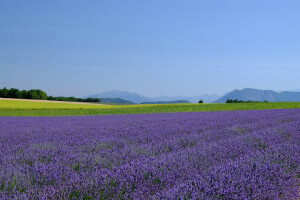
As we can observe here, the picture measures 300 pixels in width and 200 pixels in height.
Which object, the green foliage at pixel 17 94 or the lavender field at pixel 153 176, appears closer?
the lavender field at pixel 153 176

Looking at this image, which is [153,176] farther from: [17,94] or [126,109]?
[17,94]

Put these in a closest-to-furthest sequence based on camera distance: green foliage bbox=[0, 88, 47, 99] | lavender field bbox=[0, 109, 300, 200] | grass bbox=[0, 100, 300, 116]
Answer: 1. lavender field bbox=[0, 109, 300, 200]
2. grass bbox=[0, 100, 300, 116]
3. green foliage bbox=[0, 88, 47, 99]

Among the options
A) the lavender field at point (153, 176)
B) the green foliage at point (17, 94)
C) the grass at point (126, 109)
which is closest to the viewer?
the lavender field at point (153, 176)

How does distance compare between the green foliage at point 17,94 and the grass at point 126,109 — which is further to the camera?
the green foliage at point 17,94

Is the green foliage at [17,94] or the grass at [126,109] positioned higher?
the green foliage at [17,94]

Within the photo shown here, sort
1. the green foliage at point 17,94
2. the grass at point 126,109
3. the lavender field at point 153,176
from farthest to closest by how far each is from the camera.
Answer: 1. the green foliage at point 17,94
2. the grass at point 126,109
3. the lavender field at point 153,176

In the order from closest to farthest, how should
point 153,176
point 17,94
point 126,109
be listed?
point 153,176, point 126,109, point 17,94

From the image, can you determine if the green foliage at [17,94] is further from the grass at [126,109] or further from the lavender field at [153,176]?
the lavender field at [153,176]

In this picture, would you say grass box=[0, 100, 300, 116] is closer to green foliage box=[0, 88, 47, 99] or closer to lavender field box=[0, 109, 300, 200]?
lavender field box=[0, 109, 300, 200]

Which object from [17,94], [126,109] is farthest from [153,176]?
[17,94]

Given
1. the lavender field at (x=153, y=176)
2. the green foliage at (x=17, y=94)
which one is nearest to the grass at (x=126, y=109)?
the lavender field at (x=153, y=176)

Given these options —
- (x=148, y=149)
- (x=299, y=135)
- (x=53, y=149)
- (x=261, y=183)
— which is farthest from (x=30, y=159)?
(x=299, y=135)

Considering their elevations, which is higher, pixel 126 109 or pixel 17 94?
pixel 17 94

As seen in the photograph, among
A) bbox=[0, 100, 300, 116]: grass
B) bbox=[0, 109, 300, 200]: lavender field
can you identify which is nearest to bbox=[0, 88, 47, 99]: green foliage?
bbox=[0, 100, 300, 116]: grass
